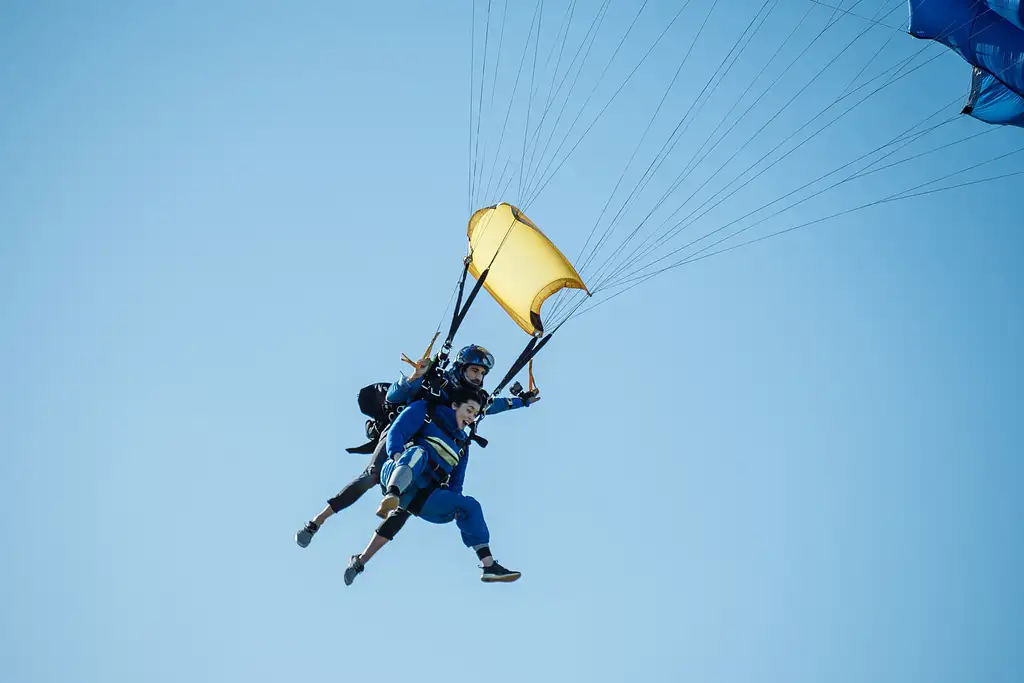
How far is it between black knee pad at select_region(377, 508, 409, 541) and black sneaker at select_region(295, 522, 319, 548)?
0.80 meters

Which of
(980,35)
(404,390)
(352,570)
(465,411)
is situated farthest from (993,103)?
(352,570)

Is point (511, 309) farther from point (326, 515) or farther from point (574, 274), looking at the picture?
point (326, 515)

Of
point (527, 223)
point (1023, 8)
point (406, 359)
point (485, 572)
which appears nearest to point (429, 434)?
point (406, 359)

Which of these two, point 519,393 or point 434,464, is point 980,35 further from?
point 434,464

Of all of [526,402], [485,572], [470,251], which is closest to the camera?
[485,572]

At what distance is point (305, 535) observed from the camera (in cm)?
989

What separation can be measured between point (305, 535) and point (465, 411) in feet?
Answer: 6.22

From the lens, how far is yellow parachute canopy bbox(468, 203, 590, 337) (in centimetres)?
1103

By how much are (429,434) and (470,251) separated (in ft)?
8.84

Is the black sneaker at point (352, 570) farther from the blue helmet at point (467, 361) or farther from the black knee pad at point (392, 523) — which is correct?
the blue helmet at point (467, 361)

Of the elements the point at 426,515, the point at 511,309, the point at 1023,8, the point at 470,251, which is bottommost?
the point at 426,515

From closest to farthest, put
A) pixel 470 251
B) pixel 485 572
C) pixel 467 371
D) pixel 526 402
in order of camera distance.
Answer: pixel 485 572 < pixel 467 371 < pixel 526 402 < pixel 470 251

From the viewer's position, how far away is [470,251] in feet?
38.9

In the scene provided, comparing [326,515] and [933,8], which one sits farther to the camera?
[933,8]
